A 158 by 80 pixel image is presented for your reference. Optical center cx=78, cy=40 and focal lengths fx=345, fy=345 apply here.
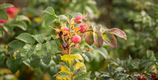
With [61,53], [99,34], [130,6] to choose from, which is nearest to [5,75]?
[61,53]

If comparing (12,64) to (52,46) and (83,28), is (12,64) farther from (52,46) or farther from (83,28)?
(83,28)

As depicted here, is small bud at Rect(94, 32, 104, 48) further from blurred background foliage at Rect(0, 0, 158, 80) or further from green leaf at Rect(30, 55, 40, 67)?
green leaf at Rect(30, 55, 40, 67)

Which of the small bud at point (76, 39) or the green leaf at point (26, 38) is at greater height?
the green leaf at point (26, 38)

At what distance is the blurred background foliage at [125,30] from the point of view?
5.28ft

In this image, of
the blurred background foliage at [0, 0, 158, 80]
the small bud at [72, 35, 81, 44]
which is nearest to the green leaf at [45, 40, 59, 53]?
the small bud at [72, 35, 81, 44]

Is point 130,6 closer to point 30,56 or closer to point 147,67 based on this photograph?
point 147,67

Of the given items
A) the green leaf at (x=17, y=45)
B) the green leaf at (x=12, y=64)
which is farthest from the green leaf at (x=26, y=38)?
the green leaf at (x=12, y=64)

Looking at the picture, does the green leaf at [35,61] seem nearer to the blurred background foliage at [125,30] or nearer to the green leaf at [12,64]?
the green leaf at [12,64]

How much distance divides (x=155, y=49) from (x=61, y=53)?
79cm

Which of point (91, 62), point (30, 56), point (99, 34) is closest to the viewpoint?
point (99, 34)

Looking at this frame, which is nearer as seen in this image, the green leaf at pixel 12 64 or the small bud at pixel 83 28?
the small bud at pixel 83 28

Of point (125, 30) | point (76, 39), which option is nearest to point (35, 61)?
point (76, 39)

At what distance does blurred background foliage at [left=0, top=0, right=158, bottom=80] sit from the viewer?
1.61 metres

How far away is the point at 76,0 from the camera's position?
224 centimetres
